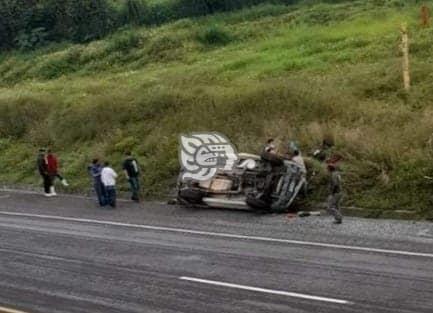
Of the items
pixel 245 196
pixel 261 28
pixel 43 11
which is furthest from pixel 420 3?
pixel 43 11

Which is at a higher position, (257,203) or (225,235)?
(225,235)

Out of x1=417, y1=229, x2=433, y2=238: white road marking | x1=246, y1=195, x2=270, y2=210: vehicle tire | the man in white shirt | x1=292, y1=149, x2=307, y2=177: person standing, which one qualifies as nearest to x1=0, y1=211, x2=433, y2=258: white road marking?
x1=417, y1=229, x2=433, y2=238: white road marking

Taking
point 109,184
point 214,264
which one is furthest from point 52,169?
point 214,264

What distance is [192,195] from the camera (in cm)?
2073

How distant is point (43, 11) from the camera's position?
51.2m

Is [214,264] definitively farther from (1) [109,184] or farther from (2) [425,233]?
(1) [109,184]

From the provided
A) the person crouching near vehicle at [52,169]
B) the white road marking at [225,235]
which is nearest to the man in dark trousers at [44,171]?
the person crouching near vehicle at [52,169]

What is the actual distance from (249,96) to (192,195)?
6.16 metres

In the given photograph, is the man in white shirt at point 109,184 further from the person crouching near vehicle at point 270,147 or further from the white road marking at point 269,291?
the white road marking at point 269,291

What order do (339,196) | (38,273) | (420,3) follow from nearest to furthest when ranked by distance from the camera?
1. (38,273)
2. (339,196)
3. (420,3)

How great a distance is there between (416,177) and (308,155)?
11.5ft

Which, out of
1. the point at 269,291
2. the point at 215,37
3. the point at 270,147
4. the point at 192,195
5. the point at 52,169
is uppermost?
the point at 269,291

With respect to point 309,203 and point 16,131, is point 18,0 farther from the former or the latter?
point 309,203

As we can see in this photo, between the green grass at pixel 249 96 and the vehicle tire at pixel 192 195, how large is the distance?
2103 mm
